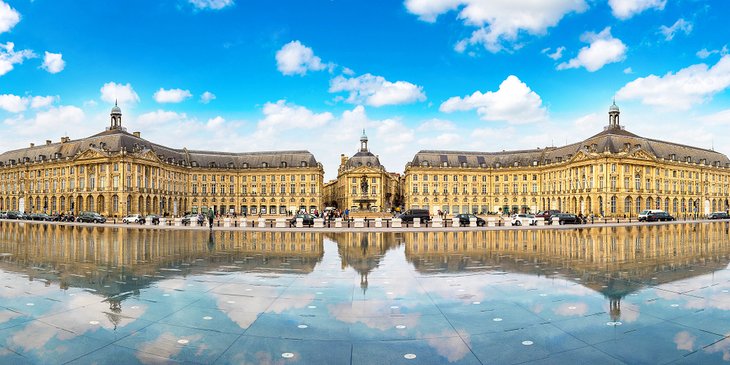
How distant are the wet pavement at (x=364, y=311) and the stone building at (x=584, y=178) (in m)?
73.3

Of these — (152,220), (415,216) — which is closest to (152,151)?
(152,220)

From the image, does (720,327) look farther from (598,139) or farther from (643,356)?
(598,139)

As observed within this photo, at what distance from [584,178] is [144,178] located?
7913 centimetres

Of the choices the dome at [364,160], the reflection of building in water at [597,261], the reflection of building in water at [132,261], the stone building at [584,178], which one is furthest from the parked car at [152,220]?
the stone building at [584,178]

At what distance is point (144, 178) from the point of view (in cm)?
8594

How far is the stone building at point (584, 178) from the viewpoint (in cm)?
8425

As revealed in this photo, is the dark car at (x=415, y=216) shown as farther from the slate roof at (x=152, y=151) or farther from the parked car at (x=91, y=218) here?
the slate roof at (x=152, y=151)

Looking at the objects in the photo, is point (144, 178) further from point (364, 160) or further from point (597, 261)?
point (597, 261)

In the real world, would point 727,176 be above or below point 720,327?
above

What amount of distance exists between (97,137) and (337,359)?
315 feet

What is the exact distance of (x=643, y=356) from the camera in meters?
7.05

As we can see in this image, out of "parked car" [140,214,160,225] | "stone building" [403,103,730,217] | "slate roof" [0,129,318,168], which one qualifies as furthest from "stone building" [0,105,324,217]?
"parked car" [140,214,160,225]

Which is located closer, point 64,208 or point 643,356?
point 643,356

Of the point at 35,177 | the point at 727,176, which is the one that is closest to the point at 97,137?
the point at 35,177
